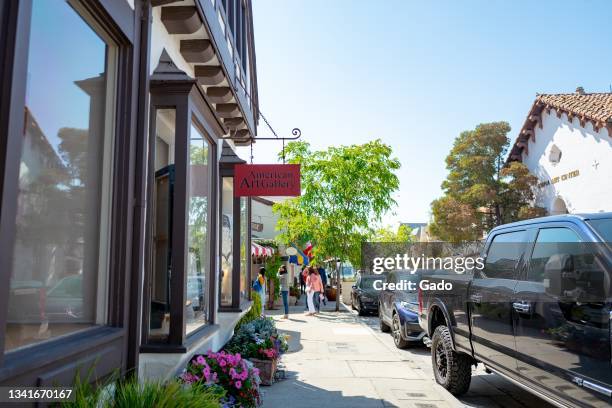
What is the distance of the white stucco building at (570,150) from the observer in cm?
1969

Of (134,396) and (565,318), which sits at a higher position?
(565,318)

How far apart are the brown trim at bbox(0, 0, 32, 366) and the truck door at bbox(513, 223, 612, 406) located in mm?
3566

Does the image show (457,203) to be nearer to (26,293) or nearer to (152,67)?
(152,67)

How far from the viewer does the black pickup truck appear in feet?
11.7

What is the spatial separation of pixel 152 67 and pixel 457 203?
2606cm

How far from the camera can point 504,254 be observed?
18.1ft

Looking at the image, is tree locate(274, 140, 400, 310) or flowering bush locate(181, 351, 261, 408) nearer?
flowering bush locate(181, 351, 261, 408)

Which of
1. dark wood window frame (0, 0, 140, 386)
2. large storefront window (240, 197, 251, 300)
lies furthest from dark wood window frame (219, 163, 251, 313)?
dark wood window frame (0, 0, 140, 386)

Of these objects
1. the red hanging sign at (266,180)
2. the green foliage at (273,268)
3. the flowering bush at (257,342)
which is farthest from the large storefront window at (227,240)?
the green foliage at (273,268)

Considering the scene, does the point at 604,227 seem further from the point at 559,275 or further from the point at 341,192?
the point at 341,192

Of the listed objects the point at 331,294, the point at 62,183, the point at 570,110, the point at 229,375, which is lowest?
the point at 229,375

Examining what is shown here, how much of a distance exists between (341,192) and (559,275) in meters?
14.6

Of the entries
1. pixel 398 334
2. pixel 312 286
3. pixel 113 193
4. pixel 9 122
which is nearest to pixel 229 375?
pixel 113 193

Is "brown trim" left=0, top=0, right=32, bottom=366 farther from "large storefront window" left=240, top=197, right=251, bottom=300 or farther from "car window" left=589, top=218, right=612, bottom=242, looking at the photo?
"large storefront window" left=240, top=197, right=251, bottom=300
